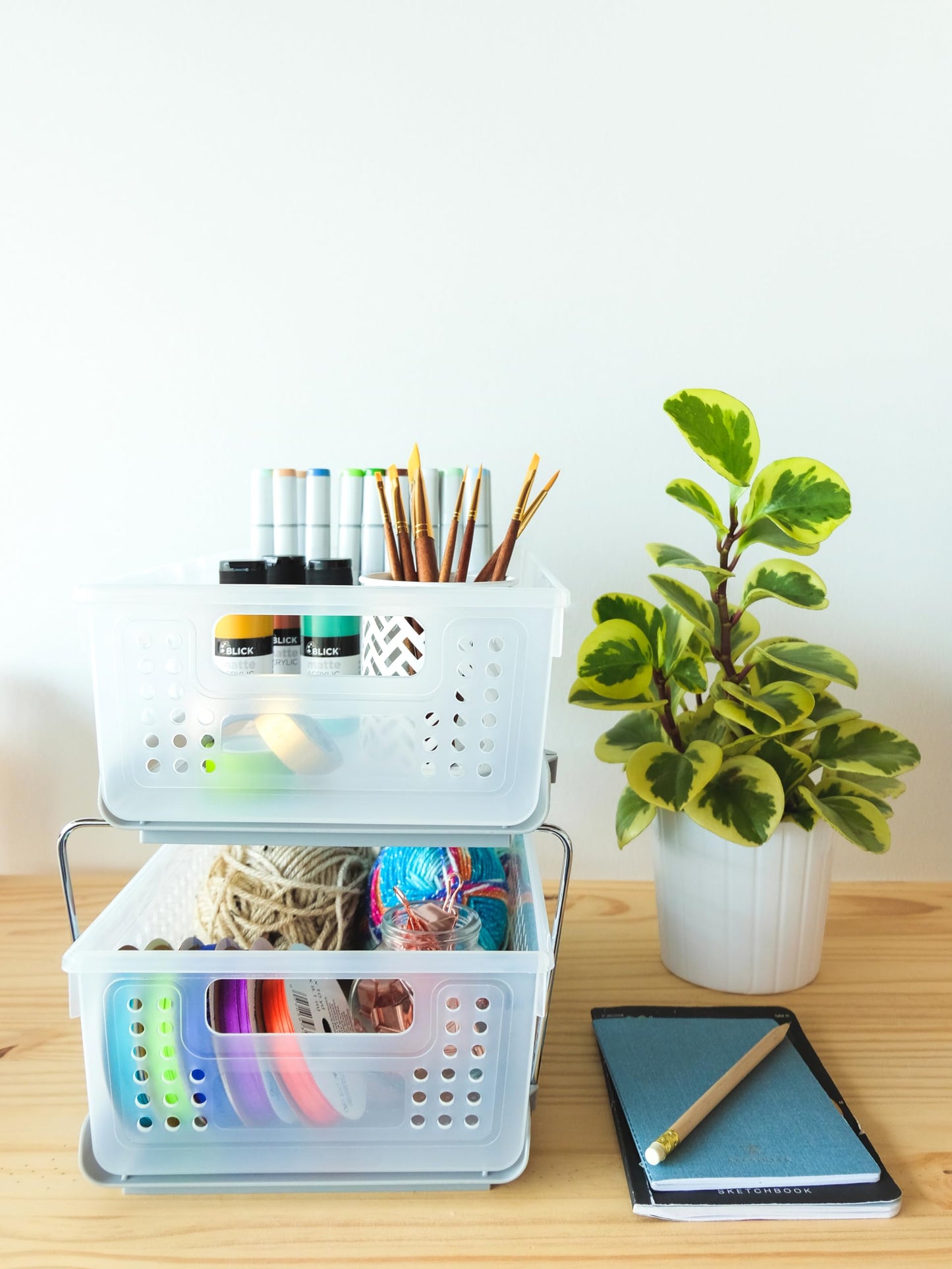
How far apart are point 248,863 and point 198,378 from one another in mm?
472

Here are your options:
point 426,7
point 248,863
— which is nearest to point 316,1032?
point 248,863

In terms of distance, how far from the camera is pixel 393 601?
1.77 feet

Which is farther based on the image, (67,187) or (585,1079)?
(67,187)

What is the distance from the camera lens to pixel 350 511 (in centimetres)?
71

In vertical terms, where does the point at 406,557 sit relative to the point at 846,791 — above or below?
above

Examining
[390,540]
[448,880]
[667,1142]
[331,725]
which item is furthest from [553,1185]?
[390,540]

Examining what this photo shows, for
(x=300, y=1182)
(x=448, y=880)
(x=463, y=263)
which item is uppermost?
(x=463, y=263)

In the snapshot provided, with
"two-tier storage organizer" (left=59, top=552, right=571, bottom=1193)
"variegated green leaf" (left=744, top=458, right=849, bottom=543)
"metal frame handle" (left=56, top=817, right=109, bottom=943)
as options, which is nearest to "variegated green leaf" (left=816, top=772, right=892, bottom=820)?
"variegated green leaf" (left=744, top=458, right=849, bottom=543)

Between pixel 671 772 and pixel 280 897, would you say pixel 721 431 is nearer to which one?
pixel 671 772

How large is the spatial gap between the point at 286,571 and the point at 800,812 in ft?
1.40

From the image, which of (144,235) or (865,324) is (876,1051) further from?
(144,235)

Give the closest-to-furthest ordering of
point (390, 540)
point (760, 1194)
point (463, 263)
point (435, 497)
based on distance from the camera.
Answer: point (760, 1194) → point (390, 540) → point (435, 497) → point (463, 263)

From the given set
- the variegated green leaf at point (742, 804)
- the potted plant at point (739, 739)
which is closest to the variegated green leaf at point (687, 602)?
the potted plant at point (739, 739)

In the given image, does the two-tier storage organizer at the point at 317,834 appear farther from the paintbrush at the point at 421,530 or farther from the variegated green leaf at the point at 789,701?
the variegated green leaf at the point at 789,701
